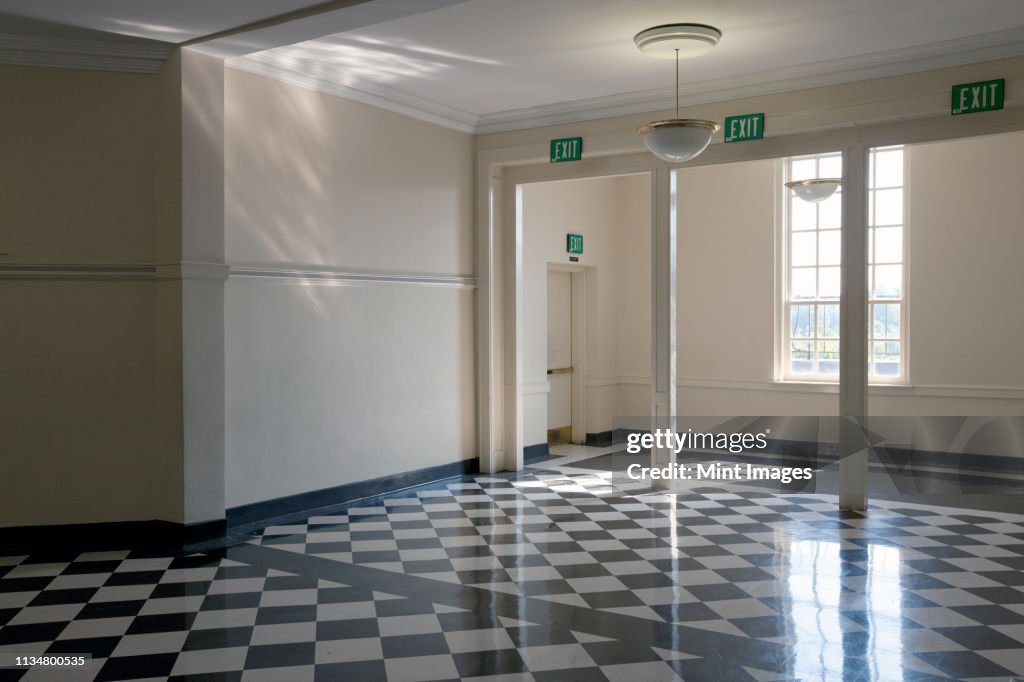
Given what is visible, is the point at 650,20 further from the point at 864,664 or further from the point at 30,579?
the point at 30,579

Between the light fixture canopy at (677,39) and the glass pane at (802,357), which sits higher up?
the light fixture canopy at (677,39)

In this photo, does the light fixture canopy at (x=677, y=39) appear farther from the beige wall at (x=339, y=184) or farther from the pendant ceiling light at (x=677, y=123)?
the beige wall at (x=339, y=184)

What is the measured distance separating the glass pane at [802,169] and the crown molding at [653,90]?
3465 mm

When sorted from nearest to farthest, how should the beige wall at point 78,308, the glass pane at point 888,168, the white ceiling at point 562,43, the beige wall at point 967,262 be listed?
1. the white ceiling at point 562,43
2. the beige wall at point 78,308
3. the beige wall at point 967,262
4. the glass pane at point 888,168

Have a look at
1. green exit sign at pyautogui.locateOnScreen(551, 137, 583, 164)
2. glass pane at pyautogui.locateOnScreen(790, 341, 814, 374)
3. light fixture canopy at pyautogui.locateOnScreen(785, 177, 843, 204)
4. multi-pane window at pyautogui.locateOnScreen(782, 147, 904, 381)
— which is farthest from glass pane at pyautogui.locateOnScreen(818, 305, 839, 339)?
green exit sign at pyautogui.locateOnScreen(551, 137, 583, 164)

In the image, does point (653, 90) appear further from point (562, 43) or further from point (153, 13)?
point (153, 13)

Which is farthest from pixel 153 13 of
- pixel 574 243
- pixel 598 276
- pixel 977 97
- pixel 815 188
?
pixel 598 276

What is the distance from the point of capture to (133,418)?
23.6 ft

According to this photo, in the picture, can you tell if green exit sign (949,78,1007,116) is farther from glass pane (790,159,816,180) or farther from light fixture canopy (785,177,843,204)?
glass pane (790,159,816,180)

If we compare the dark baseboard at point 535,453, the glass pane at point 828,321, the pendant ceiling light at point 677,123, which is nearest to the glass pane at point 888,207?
the glass pane at point 828,321

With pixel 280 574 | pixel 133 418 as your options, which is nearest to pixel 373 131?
pixel 133 418

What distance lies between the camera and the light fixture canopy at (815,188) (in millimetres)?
10066

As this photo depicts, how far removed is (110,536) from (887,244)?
9310 millimetres

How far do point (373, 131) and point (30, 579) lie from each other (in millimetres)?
5108
